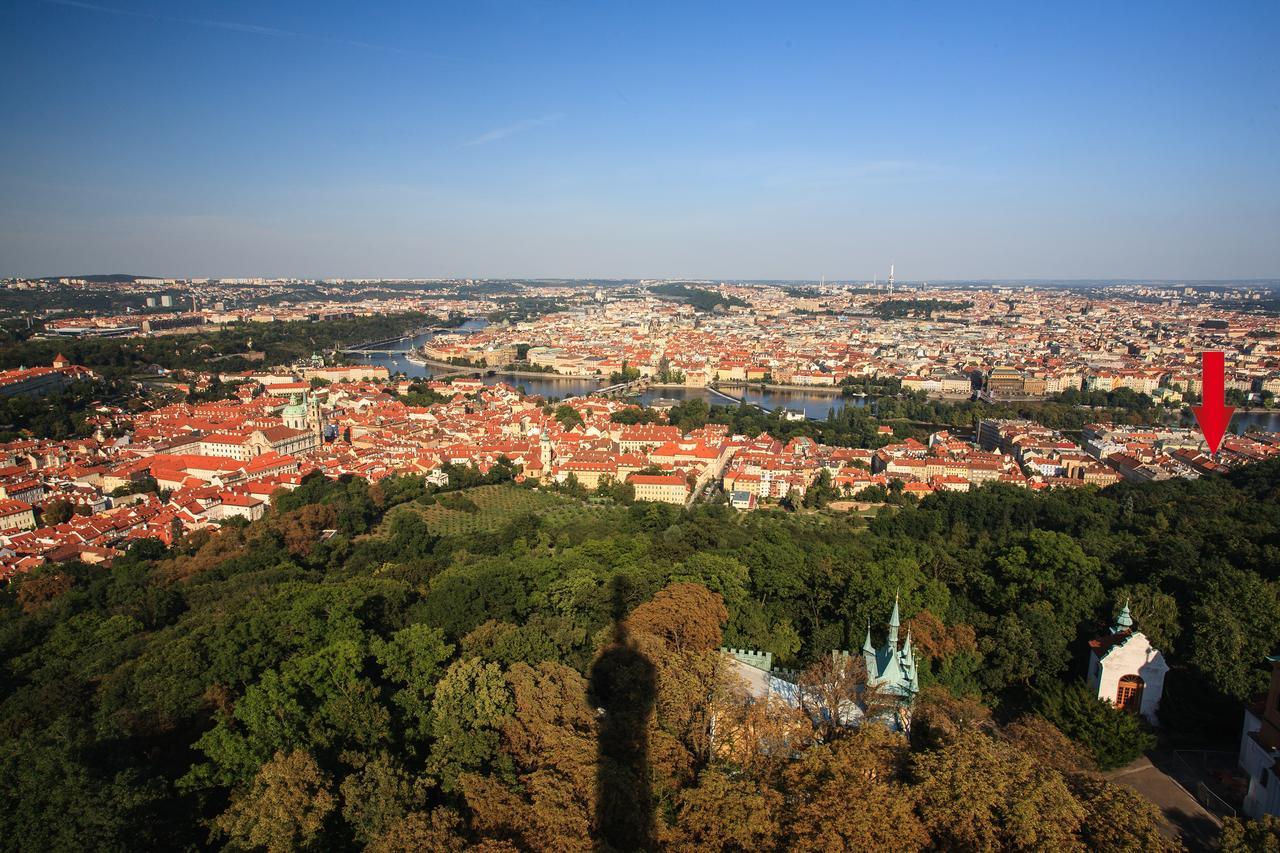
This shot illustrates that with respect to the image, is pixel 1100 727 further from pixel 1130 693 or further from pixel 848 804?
pixel 848 804

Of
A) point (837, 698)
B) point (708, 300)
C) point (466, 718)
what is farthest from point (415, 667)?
point (708, 300)

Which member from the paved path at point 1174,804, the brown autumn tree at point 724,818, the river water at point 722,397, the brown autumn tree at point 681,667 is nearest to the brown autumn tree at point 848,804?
the brown autumn tree at point 724,818

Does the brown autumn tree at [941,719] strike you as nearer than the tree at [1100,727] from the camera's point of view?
Yes

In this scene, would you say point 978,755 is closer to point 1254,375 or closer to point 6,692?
point 6,692

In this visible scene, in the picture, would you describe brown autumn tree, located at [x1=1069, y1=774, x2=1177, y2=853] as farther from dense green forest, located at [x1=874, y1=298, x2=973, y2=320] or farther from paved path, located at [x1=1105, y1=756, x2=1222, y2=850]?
dense green forest, located at [x1=874, y1=298, x2=973, y2=320]

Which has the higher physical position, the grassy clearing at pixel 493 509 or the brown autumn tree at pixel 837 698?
the brown autumn tree at pixel 837 698

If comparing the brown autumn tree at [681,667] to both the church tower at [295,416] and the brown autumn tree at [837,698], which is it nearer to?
the brown autumn tree at [837,698]

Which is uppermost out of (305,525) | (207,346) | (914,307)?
(914,307)
